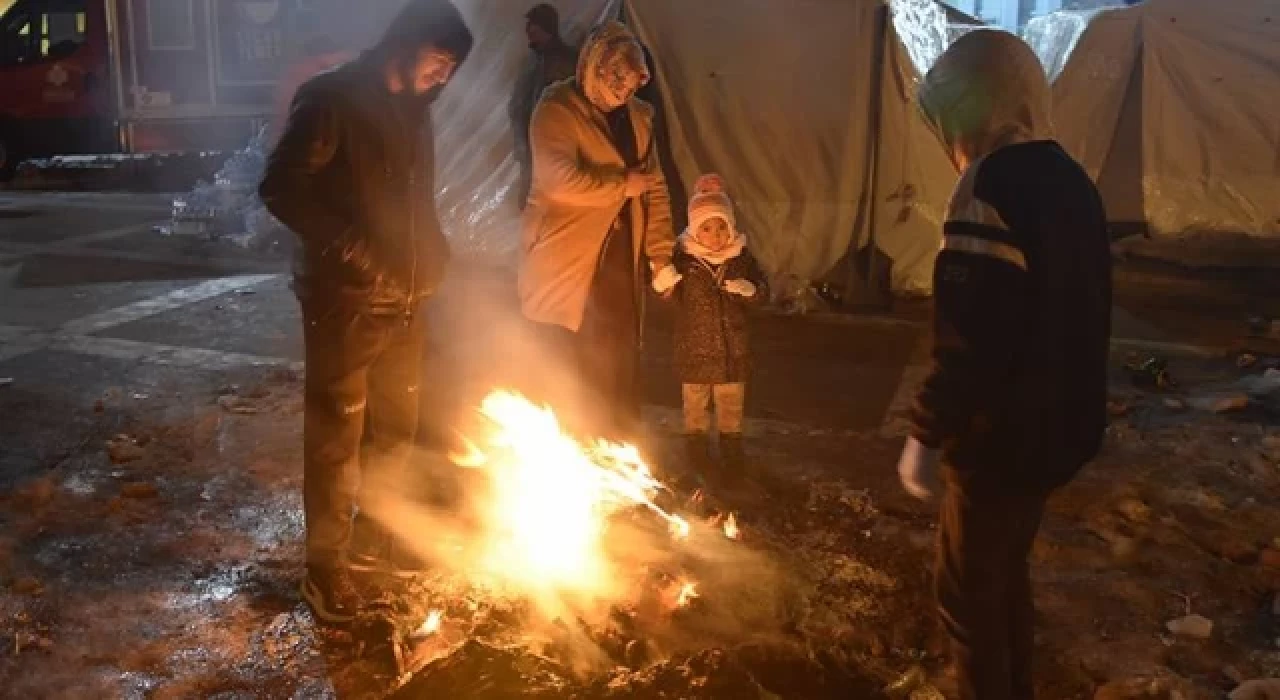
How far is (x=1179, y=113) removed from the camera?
38.0ft

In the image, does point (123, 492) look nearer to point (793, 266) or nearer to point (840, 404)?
point (840, 404)

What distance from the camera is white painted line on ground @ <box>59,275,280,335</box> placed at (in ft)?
28.7

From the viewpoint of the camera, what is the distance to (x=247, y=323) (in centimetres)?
887

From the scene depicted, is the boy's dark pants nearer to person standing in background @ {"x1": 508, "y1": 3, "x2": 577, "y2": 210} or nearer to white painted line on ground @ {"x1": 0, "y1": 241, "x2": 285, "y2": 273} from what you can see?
person standing in background @ {"x1": 508, "y1": 3, "x2": 577, "y2": 210}

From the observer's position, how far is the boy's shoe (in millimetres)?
4098

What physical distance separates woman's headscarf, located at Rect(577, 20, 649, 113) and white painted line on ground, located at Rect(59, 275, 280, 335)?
5.48 metres

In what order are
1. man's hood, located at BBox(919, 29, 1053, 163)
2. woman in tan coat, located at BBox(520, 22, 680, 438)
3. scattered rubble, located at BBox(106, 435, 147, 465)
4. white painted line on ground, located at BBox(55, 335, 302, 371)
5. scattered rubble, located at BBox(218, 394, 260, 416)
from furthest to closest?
white painted line on ground, located at BBox(55, 335, 302, 371) < scattered rubble, located at BBox(218, 394, 260, 416) < scattered rubble, located at BBox(106, 435, 147, 465) < woman in tan coat, located at BBox(520, 22, 680, 438) < man's hood, located at BBox(919, 29, 1053, 163)

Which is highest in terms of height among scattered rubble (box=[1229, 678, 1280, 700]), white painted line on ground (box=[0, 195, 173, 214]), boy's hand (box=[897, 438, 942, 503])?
boy's hand (box=[897, 438, 942, 503])

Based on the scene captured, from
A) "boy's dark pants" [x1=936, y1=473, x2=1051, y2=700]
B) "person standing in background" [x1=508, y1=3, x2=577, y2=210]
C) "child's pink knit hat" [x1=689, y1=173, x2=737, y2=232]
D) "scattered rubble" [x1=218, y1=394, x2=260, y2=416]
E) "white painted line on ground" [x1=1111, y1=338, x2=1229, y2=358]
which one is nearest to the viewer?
"boy's dark pants" [x1=936, y1=473, x2=1051, y2=700]

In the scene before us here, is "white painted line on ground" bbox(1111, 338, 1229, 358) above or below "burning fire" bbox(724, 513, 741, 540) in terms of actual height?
above

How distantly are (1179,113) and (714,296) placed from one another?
8477 mm

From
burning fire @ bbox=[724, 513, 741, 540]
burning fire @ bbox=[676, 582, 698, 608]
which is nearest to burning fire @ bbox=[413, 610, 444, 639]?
burning fire @ bbox=[676, 582, 698, 608]

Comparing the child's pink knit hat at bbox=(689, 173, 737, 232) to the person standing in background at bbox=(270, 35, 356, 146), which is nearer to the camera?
the child's pink knit hat at bbox=(689, 173, 737, 232)

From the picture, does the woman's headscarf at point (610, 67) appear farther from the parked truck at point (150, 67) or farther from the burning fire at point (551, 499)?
the parked truck at point (150, 67)
